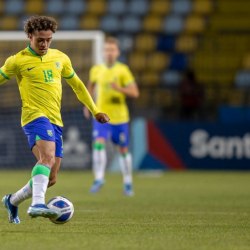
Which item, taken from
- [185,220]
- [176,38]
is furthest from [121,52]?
[185,220]

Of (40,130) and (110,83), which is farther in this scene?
(110,83)

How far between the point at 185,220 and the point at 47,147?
167 centimetres

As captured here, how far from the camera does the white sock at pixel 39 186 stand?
8062mm

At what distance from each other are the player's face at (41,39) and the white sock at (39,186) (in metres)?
1.09

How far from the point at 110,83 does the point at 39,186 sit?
603cm

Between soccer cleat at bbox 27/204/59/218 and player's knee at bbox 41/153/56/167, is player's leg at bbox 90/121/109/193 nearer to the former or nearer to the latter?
player's knee at bbox 41/153/56/167

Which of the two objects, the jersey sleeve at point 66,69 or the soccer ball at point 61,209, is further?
the jersey sleeve at point 66,69

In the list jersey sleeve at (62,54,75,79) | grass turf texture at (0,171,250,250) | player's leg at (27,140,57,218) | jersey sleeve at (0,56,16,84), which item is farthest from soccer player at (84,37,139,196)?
player's leg at (27,140,57,218)

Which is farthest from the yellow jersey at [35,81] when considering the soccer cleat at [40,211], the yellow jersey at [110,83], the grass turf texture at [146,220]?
the yellow jersey at [110,83]

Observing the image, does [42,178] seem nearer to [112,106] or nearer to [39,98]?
[39,98]

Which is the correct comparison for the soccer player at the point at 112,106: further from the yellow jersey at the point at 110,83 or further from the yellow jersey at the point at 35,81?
the yellow jersey at the point at 35,81

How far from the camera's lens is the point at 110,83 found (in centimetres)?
1405

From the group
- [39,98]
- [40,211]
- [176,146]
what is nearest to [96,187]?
[39,98]

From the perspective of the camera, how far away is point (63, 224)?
28.3 ft
